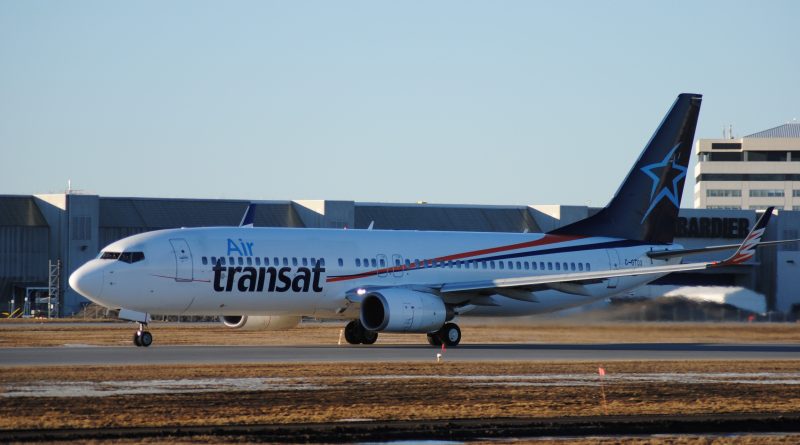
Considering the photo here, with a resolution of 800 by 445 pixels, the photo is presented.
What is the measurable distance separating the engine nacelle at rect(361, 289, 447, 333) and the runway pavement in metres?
0.71

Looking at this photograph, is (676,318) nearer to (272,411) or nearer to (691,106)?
(691,106)

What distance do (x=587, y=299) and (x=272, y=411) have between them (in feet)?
92.1

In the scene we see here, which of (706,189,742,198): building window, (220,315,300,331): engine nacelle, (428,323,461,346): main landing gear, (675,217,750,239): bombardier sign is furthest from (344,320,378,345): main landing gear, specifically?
(706,189,742,198): building window

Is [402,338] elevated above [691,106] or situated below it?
below

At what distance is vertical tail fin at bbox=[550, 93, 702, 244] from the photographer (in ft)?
158

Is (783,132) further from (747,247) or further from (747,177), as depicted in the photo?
(747,247)

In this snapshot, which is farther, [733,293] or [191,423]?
[733,293]

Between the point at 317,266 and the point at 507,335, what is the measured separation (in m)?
11.1

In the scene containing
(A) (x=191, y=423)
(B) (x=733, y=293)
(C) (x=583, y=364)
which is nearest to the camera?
(A) (x=191, y=423)

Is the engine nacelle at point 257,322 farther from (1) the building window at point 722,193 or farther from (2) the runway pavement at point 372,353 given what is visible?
(1) the building window at point 722,193

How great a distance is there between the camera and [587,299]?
47.5m

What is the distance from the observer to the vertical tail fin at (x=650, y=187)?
48.2 meters

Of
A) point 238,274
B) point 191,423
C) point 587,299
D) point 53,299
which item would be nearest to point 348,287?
point 238,274

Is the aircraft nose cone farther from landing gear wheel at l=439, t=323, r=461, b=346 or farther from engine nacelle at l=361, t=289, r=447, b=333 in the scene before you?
landing gear wheel at l=439, t=323, r=461, b=346
